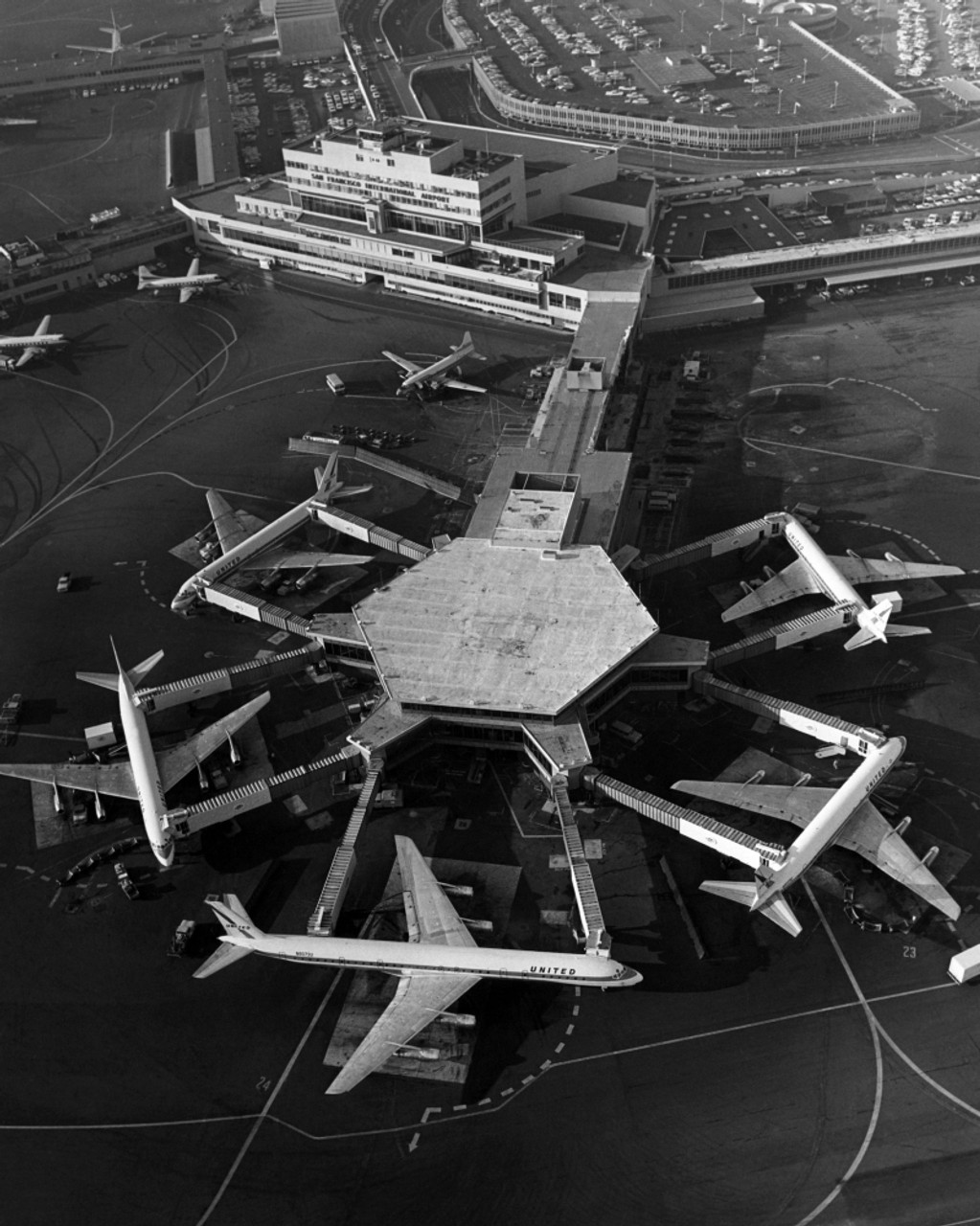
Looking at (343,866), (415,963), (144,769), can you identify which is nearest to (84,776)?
(144,769)

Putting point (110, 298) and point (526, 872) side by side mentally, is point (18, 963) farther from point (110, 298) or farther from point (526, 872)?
point (110, 298)

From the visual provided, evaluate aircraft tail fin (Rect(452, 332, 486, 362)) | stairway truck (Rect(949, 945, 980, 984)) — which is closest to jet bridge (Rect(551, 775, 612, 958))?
stairway truck (Rect(949, 945, 980, 984))

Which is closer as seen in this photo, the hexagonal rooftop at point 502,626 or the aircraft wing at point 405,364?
the hexagonal rooftop at point 502,626

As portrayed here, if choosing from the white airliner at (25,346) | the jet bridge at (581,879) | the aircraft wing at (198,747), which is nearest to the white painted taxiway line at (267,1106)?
the jet bridge at (581,879)

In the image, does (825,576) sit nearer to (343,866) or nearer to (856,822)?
(856,822)

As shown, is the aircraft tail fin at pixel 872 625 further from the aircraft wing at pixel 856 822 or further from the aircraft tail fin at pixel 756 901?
the aircraft tail fin at pixel 756 901

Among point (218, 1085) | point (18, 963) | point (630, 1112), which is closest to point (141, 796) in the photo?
point (18, 963)
